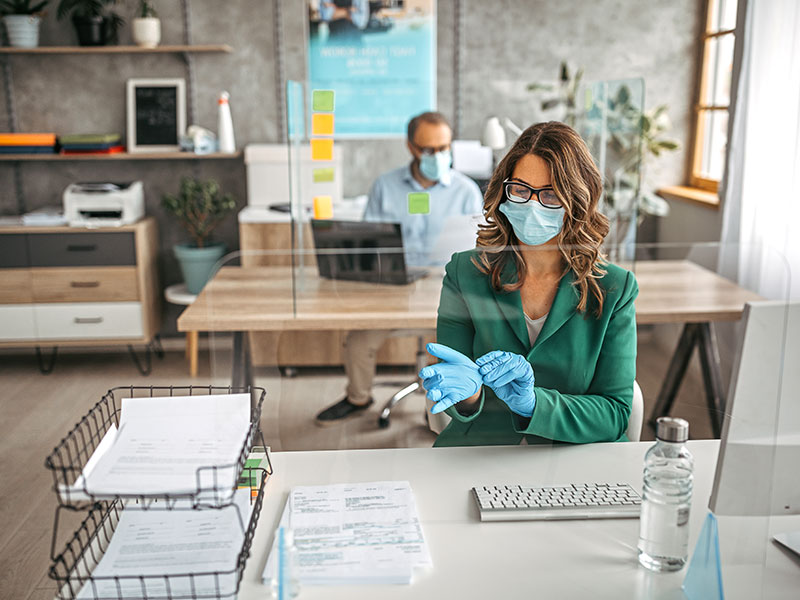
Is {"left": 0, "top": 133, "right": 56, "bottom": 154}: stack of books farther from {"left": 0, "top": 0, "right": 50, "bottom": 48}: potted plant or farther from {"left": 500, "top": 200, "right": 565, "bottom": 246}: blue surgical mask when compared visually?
{"left": 500, "top": 200, "right": 565, "bottom": 246}: blue surgical mask

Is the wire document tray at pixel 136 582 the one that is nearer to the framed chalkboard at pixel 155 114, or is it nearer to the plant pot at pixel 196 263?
the plant pot at pixel 196 263

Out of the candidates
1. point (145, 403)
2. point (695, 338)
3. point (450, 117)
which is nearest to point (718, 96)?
point (450, 117)

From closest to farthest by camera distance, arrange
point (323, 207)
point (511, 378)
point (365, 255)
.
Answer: point (511, 378) < point (365, 255) < point (323, 207)

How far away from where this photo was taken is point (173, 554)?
3.14ft

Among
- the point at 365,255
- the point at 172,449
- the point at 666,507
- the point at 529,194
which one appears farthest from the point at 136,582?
the point at 365,255

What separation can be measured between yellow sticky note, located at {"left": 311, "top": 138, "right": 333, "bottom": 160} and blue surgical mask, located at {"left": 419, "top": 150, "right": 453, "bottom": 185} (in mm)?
316

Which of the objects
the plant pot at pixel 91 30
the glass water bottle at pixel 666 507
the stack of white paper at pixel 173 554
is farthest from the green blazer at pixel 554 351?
the plant pot at pixel 91 30

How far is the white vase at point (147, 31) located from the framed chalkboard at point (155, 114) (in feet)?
0.77

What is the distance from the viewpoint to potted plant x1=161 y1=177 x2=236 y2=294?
3.89 metres

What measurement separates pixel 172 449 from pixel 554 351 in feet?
1.96

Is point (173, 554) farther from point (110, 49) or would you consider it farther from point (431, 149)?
point (110, 49)

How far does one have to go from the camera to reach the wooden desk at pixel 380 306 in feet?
4.36

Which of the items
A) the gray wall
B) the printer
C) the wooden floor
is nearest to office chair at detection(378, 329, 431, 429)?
the wooden floor

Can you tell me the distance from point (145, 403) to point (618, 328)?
0.75 meters
